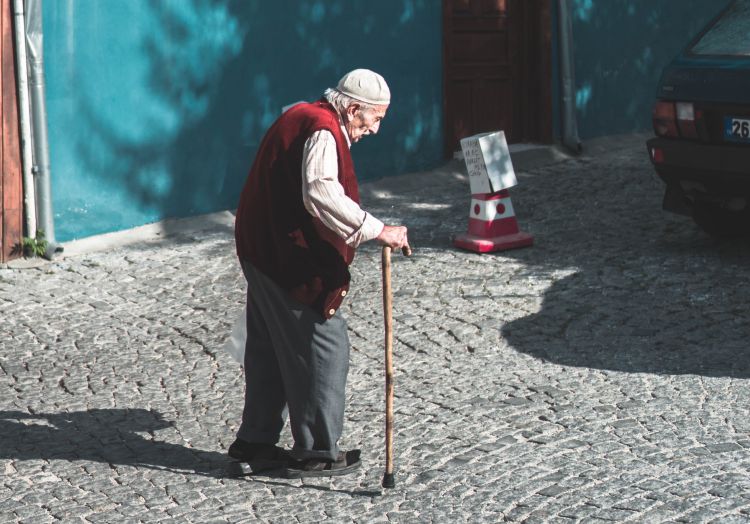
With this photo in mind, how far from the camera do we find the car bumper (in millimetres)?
8094

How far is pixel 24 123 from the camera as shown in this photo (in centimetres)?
913

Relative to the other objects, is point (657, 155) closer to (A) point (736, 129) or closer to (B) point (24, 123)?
(A) point (736, 129)

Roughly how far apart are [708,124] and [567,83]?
486cm

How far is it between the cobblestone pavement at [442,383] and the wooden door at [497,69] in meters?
2.42

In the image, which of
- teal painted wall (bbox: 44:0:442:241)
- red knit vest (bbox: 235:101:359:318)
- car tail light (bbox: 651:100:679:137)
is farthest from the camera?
Result: teal painted wall (bbox: 44:0:442:241)

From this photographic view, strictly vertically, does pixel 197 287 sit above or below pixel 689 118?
below

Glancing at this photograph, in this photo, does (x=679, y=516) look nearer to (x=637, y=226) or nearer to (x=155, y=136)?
(x=637, y=226)

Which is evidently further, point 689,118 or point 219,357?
point 689,118

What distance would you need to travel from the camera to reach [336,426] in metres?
5.34

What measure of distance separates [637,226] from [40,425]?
17.1 ft

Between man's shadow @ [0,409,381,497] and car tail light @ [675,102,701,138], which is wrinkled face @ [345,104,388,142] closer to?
man's shadow @ [0,409,381,497]

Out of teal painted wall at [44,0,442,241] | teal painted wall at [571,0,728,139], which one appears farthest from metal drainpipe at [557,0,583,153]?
teal painted wall at [44,0,442,241]

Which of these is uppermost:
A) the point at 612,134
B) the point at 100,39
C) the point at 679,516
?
the point at 100,39

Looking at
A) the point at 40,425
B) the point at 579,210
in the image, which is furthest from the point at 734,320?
the point at 40,425
